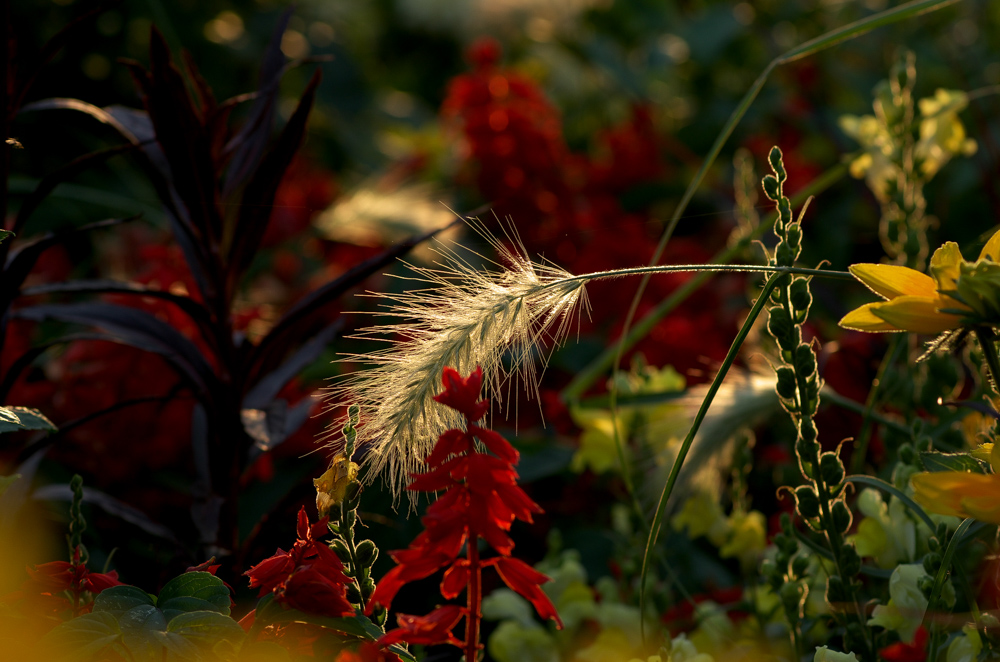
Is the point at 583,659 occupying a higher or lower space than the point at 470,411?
lower

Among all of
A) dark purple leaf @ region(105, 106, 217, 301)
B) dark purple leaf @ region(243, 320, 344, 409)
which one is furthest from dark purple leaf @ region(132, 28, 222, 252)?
dark purple leaf @ region(243, 320, 344, 409)

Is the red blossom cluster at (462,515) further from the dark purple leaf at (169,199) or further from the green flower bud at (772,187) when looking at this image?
the dark purple leaf at (169,199)

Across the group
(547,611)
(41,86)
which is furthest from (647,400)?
(41,86)

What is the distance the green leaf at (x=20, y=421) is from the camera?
393 mm

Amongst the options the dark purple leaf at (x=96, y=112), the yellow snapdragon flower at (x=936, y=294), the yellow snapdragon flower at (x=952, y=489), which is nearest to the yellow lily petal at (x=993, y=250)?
the yellow snapdragon flower at (x=936, y=294)

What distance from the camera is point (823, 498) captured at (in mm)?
408

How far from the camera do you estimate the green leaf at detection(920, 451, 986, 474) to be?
38 centimetres

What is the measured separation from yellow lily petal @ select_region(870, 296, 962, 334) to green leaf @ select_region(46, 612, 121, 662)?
A: 0.33m

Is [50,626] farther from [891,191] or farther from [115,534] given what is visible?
[891,191]

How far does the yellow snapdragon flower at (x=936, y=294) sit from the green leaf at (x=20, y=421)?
393mm

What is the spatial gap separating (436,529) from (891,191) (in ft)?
1.68

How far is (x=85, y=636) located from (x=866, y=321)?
0.34 meters

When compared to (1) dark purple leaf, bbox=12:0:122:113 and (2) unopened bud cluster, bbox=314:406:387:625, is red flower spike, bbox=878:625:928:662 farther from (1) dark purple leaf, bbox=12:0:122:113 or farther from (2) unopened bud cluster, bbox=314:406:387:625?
(1) dark purple leaf, bbox=12:0:122:113

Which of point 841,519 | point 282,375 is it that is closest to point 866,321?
point 841,519
